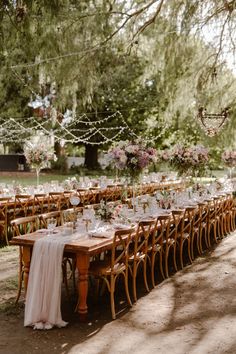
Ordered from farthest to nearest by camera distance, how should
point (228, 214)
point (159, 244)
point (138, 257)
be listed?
point (228, 214) → point (159, 244) → point (138, 257)

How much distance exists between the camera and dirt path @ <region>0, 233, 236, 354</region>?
4.21 metres

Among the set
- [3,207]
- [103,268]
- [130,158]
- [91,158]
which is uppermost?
[91,158]

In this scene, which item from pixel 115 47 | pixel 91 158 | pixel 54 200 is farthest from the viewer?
pixel 91 158

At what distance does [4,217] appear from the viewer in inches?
347

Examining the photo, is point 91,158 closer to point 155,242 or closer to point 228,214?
point 228,214

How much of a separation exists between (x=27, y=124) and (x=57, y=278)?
2246 centimetres

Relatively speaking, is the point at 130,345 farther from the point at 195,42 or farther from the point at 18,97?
the point at 18,97

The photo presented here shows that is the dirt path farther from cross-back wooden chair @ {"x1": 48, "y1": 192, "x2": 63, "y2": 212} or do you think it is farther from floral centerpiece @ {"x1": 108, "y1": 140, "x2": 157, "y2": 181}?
cross-back wooden chair @ {"x1": 48, "y1": 192, "x2": 63, "y2": 212}

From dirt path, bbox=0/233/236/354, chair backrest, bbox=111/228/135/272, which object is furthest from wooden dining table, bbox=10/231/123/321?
dirt path, bbox=0/233/236/354

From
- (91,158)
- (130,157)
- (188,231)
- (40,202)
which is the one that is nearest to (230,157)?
(188,231)

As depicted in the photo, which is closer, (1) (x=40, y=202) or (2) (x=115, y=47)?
(2) (x=115, y=47)

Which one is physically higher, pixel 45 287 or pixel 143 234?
pixel 143 234

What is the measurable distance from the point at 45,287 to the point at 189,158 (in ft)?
18.5

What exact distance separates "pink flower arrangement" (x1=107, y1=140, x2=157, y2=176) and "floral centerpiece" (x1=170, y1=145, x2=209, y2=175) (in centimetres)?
265
